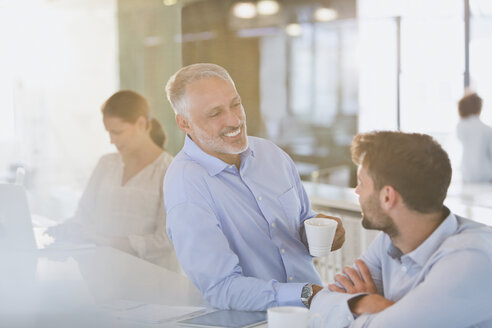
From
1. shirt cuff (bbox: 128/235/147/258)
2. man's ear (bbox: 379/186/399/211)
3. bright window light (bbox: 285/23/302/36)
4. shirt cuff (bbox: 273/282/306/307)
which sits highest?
bright window light (bbox: 285/23/302/36)

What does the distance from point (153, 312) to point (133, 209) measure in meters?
1.16

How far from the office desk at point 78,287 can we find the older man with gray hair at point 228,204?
150 mm

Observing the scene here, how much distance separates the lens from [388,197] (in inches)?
53.9

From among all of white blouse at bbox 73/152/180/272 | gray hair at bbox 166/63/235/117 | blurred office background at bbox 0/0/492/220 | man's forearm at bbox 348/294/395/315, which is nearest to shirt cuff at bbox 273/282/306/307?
man's forearm at bbox 348/294/395/315

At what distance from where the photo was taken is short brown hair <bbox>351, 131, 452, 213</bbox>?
1321 millimetres

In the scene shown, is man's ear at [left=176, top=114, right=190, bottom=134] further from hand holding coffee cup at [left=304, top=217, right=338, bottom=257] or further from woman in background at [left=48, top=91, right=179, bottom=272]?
woman in background at [left=48, top=91, right=179, bottom=272]

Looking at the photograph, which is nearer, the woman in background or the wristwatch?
the wristwatch

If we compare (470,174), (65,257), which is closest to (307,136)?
(470,174)

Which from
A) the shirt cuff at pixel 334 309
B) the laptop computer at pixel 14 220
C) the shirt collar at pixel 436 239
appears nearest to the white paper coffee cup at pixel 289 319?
A: the shirt cuff at pixel 334 309

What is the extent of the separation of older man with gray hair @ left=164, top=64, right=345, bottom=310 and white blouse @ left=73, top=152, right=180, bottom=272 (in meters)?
0.73

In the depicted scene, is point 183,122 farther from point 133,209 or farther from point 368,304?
point 133,209

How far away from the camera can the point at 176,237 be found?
1644 millimetres

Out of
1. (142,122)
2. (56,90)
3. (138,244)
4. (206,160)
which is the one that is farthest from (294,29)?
(206,160)

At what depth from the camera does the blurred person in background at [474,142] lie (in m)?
3.76
